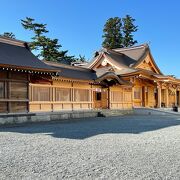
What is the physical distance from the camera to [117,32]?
59406 mm

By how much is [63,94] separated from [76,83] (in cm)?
160

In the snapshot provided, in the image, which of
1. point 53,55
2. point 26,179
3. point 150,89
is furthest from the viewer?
point 53,55

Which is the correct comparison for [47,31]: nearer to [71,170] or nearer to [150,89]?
[150,89]

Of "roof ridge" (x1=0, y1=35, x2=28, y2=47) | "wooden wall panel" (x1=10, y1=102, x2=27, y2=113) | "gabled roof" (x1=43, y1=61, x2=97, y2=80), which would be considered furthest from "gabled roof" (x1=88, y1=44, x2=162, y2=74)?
"wooden wall panel" (x1=10, y1=102, x2=27, y2=113)

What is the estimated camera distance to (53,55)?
137 feet

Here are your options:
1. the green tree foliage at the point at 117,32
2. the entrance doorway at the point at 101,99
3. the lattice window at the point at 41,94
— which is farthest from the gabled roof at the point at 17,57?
the green tree foliage at the point at 117,32

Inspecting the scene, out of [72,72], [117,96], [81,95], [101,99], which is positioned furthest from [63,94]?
[117,96]

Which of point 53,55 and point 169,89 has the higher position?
point 53,55

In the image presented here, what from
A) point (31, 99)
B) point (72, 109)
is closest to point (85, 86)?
point (72, 109)

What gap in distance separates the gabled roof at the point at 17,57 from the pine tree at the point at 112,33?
41.5m

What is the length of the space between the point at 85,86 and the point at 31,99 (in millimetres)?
5513

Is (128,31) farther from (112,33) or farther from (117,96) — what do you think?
(117,96)

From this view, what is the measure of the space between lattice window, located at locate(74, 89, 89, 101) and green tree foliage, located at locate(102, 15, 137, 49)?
35735 millimetres

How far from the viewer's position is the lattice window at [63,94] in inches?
822
